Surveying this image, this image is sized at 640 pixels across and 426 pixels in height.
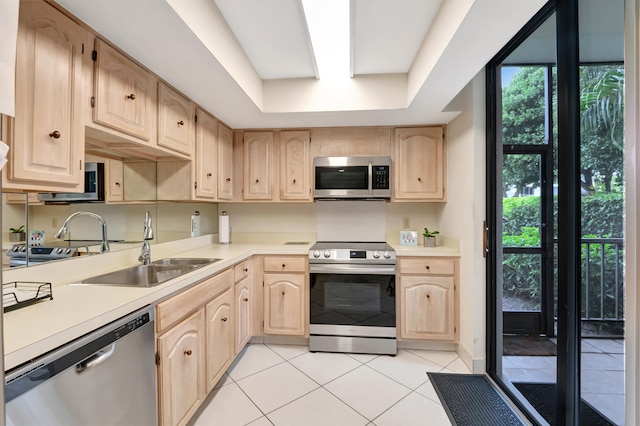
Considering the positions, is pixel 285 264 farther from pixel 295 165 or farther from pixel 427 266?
pixel 427 266

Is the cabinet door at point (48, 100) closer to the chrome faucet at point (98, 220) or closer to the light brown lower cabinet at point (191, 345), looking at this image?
the chrome faucet at point (98, 220)

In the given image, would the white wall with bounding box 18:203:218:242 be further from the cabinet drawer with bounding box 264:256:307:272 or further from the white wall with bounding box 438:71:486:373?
the white wall with bounding box 438:71:486:373

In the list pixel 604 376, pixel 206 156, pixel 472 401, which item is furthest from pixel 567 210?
pixel 206 156

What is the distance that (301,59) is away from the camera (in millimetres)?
1970

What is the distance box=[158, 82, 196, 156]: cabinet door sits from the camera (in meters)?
1.75

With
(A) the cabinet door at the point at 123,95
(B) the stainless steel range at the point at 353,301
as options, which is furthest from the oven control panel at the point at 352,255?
(A) the cabinet door at the point at 123,95

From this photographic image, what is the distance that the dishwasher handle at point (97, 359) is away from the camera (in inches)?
36.3

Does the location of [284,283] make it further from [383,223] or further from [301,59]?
[301,59]

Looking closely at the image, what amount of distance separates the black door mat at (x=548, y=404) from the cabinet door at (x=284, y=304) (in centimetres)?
166

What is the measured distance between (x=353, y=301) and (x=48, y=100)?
229 centimetres

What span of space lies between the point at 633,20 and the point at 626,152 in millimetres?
454

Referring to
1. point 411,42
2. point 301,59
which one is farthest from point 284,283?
point 411,42

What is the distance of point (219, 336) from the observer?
6.02 feet

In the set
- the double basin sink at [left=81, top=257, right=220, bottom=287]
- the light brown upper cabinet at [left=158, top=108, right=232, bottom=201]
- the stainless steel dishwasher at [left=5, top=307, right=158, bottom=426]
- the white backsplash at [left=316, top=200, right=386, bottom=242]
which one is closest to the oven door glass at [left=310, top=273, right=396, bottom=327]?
the white backsplash at [left=316, top=200, right=386, bottom=242]
